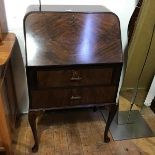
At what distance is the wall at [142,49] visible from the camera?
160 cm

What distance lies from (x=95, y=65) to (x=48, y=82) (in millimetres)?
→ 314

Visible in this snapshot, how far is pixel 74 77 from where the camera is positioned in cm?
139

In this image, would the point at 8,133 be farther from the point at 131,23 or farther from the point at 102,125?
the point at 131,23

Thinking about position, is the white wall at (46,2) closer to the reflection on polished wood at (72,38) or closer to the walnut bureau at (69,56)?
the walnut bureau at (69,56)

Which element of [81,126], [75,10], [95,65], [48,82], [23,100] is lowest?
[81,126]

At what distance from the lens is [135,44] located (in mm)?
1711

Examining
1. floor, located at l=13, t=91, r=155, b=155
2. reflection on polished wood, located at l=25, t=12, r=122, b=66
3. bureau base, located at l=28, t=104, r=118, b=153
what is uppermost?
reflection on polished wood, located at l=25, t=12, r=122, b=66

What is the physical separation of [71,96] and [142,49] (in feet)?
2.37

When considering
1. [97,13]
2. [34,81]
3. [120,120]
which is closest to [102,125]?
[120,120]

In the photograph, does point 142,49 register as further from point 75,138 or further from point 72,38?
point 75,138

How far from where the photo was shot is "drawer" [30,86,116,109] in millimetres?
1409

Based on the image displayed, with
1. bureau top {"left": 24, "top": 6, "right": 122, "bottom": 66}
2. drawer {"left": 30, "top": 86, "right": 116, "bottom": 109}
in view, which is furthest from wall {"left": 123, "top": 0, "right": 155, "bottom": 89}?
drawer {"left": 30, "top": 86, "right": 116, "bottom": 109}

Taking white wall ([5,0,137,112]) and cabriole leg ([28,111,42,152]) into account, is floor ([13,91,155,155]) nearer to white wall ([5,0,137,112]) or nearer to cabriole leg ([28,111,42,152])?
cabriole leg ([28,111,42,152])

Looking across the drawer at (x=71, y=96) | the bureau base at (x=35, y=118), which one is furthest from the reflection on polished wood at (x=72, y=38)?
the bureau base at (x=35, y=118)
